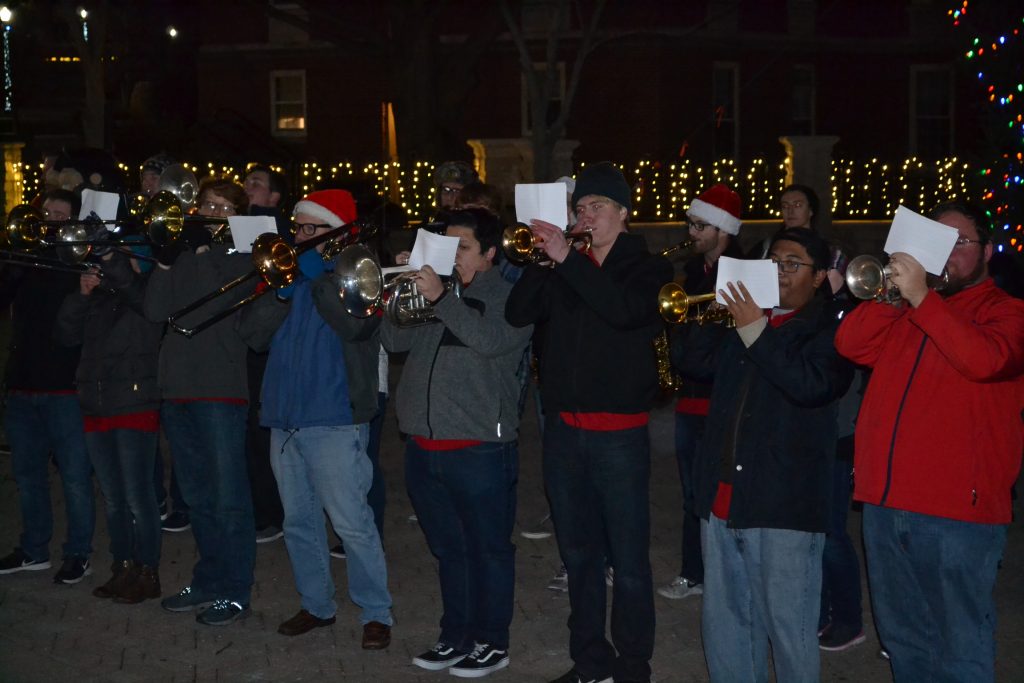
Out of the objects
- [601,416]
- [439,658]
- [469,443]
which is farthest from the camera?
[439,658]

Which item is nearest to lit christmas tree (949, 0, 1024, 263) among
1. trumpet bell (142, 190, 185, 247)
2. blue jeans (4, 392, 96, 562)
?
trumpet bell (142, 190, 185, 247)

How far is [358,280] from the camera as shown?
5934 mm

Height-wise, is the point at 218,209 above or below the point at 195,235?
above

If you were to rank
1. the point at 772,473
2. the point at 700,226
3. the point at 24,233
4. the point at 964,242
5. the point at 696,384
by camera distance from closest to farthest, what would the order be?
1. the point at 964,242
2. the point at 772,473
3. the point at 696,384
4. the point at 700,226
5. the point at 24,233

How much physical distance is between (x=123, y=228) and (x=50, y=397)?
110cm

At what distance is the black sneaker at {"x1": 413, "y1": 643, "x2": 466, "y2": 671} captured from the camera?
5.99m

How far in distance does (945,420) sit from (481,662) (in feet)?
8.13

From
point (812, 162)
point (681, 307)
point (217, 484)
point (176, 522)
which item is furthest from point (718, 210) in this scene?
point (812, 162)

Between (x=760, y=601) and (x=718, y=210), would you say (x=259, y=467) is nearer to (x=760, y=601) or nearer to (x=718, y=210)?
(x=718, y=210)

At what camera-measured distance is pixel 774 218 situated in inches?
808

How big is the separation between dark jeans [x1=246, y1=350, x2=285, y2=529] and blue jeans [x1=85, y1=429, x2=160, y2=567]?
1.15 meters

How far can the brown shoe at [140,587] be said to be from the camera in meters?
6.93

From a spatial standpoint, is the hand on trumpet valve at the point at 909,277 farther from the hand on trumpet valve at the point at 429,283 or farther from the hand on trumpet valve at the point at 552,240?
the hand on trumpet valve at the point at 429,283

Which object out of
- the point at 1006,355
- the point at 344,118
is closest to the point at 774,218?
the point at 344,118
